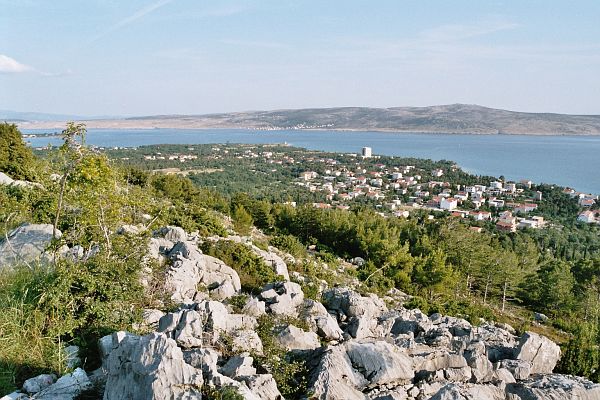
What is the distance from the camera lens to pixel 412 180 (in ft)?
255

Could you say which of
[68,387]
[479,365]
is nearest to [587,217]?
[479,365]

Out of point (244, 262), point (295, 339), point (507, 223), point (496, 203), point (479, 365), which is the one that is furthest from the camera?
point (496, 203)

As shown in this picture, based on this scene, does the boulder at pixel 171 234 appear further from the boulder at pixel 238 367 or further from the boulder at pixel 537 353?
the boulder at pixel 537 353

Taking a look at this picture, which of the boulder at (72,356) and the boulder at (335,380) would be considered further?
the boulder at (335,380)

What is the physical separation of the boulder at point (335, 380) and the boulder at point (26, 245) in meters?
4.77

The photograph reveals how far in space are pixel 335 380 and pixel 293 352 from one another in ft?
3.24

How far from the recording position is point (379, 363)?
625 centimetres

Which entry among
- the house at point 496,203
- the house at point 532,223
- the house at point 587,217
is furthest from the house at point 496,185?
the house at point 532,223

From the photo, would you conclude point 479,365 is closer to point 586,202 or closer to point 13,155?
point 13,155

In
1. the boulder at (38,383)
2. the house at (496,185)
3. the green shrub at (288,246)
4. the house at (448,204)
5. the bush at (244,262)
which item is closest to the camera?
the boulder at (38,383)

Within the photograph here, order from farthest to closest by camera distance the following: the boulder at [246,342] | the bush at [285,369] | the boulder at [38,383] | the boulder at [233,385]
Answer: the boulder at [246,342] < the bush at [285,369] < the boulder at [38,383] < the boulder at [233,385]

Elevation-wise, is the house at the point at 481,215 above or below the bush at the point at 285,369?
below

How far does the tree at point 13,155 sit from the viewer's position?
18.8 m

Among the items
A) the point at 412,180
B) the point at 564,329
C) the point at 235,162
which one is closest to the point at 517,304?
the point at 564,329
